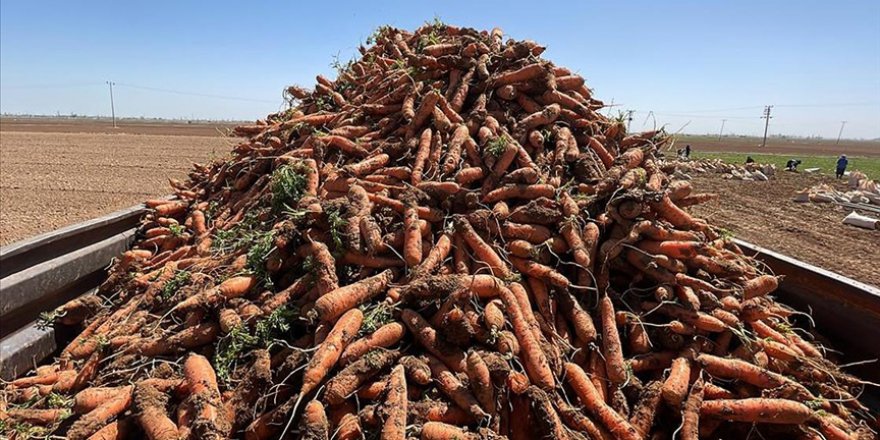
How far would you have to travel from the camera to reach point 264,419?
94.8 inches

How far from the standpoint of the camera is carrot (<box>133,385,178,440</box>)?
7.68ft

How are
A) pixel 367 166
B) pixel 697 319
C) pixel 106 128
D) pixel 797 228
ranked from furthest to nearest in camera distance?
pixel 106 128, pixel 797 228, pixel 367 166, pixel 697 319

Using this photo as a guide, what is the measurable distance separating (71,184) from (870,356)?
1786 cm

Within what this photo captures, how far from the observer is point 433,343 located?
2721 mm

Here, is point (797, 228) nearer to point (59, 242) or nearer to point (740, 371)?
point (740, 371)

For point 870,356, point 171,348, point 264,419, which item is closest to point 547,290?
point 264,419

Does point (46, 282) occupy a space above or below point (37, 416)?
above

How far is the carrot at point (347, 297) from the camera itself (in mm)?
2766

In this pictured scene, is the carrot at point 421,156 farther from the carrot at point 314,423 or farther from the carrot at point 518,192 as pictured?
the carrot at point 314,423

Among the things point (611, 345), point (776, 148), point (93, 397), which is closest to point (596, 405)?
point (611, 345)

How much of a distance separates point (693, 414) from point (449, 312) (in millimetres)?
1489

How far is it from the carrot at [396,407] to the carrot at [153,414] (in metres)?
1.04

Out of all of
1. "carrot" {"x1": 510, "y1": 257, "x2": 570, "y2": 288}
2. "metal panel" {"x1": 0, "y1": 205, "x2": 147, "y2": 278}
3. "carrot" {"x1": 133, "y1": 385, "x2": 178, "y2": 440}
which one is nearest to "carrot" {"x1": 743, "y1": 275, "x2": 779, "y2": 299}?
"carrot" {"x1": 510, "y1": 257, "x2": 570, "y2": 288}

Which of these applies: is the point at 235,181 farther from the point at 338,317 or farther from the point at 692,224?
the point at 692,224
